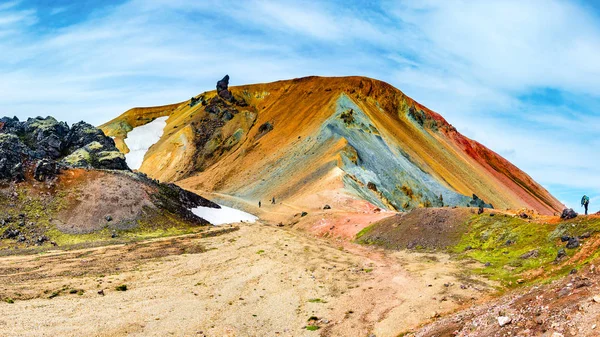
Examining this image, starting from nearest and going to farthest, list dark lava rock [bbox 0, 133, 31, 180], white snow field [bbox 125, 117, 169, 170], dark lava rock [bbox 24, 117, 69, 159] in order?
dark lava rock [bbox 0, 133, 31, 180]
dark lava rock [bbox 24, 117, 69, 159]
white snow field [bbox 125, 117, 169, 170]

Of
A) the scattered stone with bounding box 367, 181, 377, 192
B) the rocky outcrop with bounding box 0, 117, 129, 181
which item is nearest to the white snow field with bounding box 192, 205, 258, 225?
the rocky outcrop with bounding box 0, 117, 129, 181

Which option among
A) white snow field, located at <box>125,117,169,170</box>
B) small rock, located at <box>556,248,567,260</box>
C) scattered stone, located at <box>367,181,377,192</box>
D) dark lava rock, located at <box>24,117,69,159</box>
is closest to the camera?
small rock, located at <box>556,248,567,260</box>

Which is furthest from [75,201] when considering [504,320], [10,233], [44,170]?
[504,320]

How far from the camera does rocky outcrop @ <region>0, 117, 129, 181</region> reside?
55.4 metres

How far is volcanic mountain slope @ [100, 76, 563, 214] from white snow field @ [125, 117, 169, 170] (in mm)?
2904

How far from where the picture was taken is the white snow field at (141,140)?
146988mm

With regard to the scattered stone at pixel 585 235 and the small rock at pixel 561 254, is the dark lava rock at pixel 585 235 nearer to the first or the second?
the scattered stone at pixel 585 235

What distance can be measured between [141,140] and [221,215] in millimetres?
102890

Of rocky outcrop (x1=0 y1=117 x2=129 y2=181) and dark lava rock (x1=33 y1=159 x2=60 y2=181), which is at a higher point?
rocky outcrop (x1=0 y1=117 x2=129 y2=181)

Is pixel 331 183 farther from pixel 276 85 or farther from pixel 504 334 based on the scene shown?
pixel 276 85

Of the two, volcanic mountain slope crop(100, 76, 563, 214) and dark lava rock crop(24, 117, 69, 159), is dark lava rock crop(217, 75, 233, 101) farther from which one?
dark lava rock crop(24, 117, 69, 159)

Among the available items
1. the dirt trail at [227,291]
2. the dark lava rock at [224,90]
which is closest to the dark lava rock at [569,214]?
the dirt trail at [227,291]

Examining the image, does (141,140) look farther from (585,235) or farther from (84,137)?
(585,235)

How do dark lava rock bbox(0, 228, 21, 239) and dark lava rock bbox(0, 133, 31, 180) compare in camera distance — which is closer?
dark lava rock bbox(0, 228, 21, 239)
